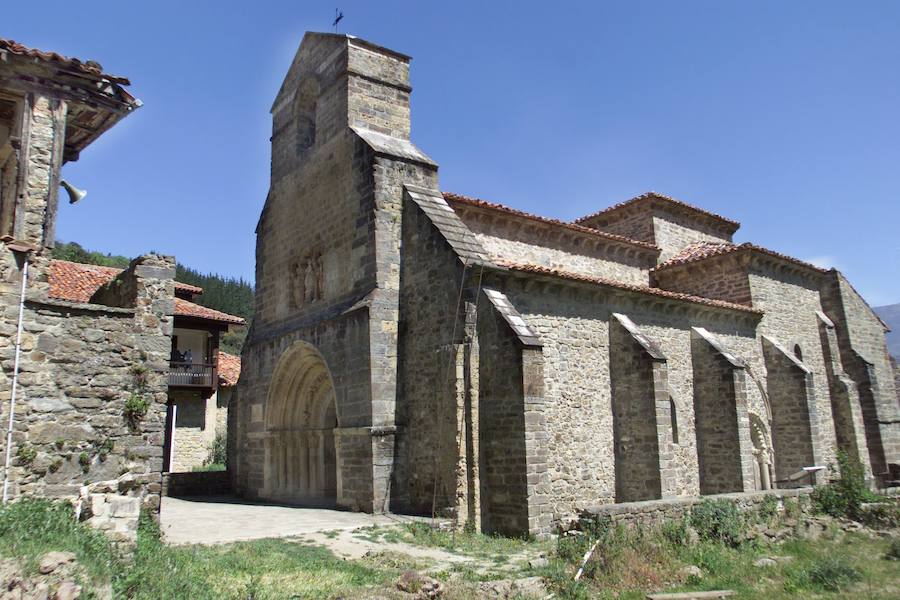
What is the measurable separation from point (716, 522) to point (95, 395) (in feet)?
30.9

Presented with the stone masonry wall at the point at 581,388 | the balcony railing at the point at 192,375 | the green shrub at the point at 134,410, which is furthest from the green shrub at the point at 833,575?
the balcony railing at the point at 192,375

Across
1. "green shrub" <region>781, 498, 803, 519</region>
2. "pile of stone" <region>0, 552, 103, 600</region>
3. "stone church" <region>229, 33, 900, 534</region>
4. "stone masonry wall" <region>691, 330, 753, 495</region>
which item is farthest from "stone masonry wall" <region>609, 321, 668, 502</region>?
"pile of stone" <region>0, 552, 103, 600</region>

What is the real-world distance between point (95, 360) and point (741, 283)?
1661 cm

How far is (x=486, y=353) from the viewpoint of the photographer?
11734mm

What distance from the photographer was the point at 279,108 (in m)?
18.0

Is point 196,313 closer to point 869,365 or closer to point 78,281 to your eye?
point 78,281

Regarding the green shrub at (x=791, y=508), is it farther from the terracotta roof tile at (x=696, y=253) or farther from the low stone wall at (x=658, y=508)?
the terracotta roof tile at (x=696, y=253)

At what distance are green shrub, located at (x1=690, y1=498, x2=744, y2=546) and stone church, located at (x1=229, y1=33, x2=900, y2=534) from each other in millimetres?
2221

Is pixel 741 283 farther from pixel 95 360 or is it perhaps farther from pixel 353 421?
pixel 95 360

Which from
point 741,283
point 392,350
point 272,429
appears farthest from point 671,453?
point 272,429

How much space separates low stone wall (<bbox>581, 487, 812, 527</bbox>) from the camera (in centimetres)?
948

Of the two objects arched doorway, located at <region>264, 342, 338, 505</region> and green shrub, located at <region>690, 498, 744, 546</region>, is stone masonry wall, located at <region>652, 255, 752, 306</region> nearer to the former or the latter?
green shrub, located at <region>690, 498, 744, 546</region>

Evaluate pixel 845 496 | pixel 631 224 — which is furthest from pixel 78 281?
pixel 845 496

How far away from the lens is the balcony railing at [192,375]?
995 inches
